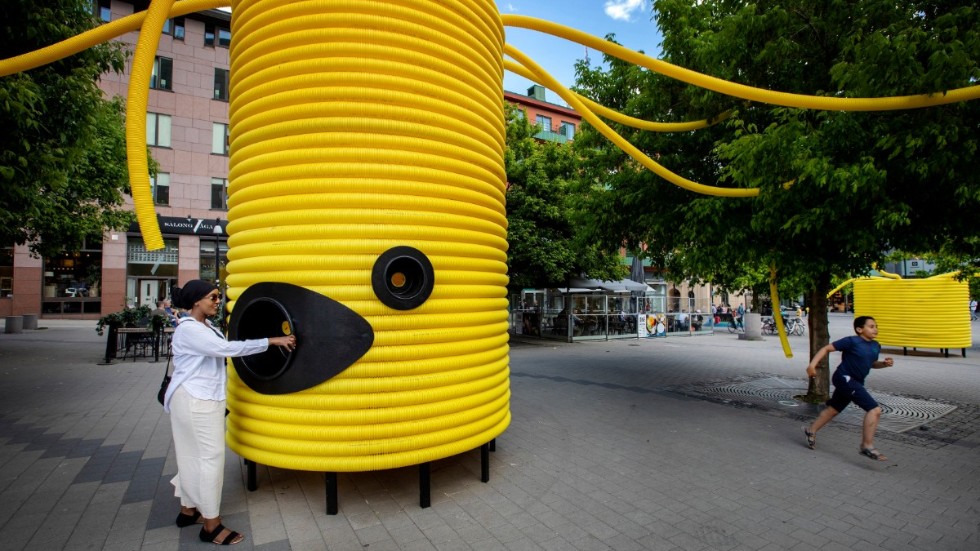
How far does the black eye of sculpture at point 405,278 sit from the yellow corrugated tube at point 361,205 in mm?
68

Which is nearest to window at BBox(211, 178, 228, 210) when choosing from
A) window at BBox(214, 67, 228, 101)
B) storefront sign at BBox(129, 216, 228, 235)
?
storefront sign at BBox(129, 216, 228, 235)

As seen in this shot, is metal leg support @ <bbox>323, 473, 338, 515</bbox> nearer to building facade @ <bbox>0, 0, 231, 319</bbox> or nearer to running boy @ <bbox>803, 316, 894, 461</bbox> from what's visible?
running boy @ <bbox>803, 316, 894, 461</bbox>

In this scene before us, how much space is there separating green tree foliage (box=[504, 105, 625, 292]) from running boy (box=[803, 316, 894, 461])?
33.1ft

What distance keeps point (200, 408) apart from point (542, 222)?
561 inches

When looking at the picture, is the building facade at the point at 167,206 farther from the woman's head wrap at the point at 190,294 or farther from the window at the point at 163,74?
the woman's head wrap at the point at 190,294

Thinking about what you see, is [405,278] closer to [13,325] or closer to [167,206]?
[13,325]

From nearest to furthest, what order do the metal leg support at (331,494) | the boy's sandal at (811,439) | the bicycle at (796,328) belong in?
the metal leg support at (331,494)
the boy's sandal at (811,439)
the bicycle at (796,328)

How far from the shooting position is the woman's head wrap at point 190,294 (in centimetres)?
353

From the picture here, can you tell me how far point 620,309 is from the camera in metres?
21.3

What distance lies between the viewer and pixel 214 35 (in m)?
28.5

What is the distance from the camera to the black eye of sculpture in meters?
3.64

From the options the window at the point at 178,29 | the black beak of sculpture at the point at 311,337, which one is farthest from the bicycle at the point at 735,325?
the window at the point at 178,29

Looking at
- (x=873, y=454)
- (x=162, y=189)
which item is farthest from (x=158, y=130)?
(x=873, y=454)

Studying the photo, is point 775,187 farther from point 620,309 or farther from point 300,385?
point 620,309
